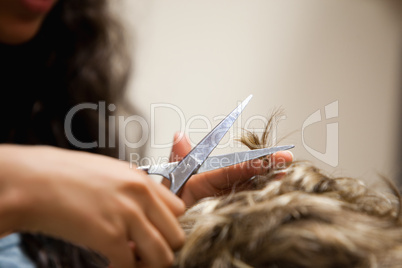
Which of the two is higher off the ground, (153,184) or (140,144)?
(153,184)

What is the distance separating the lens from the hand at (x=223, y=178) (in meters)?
0.73

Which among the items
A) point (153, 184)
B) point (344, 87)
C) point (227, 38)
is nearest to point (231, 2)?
point (227, 38)

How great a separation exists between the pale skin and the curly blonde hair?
0.05 m

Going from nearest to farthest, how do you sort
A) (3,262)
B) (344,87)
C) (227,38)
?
(3,262)
(227,38)
(344,87)

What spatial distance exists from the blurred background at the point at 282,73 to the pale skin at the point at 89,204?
0.66m

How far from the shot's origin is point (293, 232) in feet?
1.56

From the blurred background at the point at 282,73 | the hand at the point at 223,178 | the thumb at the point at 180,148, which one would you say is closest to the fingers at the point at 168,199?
the hand at the point at 223,178

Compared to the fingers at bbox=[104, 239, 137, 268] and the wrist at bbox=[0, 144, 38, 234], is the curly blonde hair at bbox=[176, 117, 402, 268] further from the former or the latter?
the wrist at bbox=[0, 144, 38, 234]

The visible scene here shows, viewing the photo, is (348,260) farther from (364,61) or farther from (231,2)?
(364,61)

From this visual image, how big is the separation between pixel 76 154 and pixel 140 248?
5.4 inches

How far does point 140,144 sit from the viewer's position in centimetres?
129

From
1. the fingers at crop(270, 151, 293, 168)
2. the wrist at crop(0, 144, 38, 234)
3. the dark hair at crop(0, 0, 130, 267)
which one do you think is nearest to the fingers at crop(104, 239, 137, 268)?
the wrist at crop(0, 144, 38, 234)

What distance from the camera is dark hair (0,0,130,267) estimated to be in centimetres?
105

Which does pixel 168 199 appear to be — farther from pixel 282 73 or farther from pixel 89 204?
pixel 282 73
